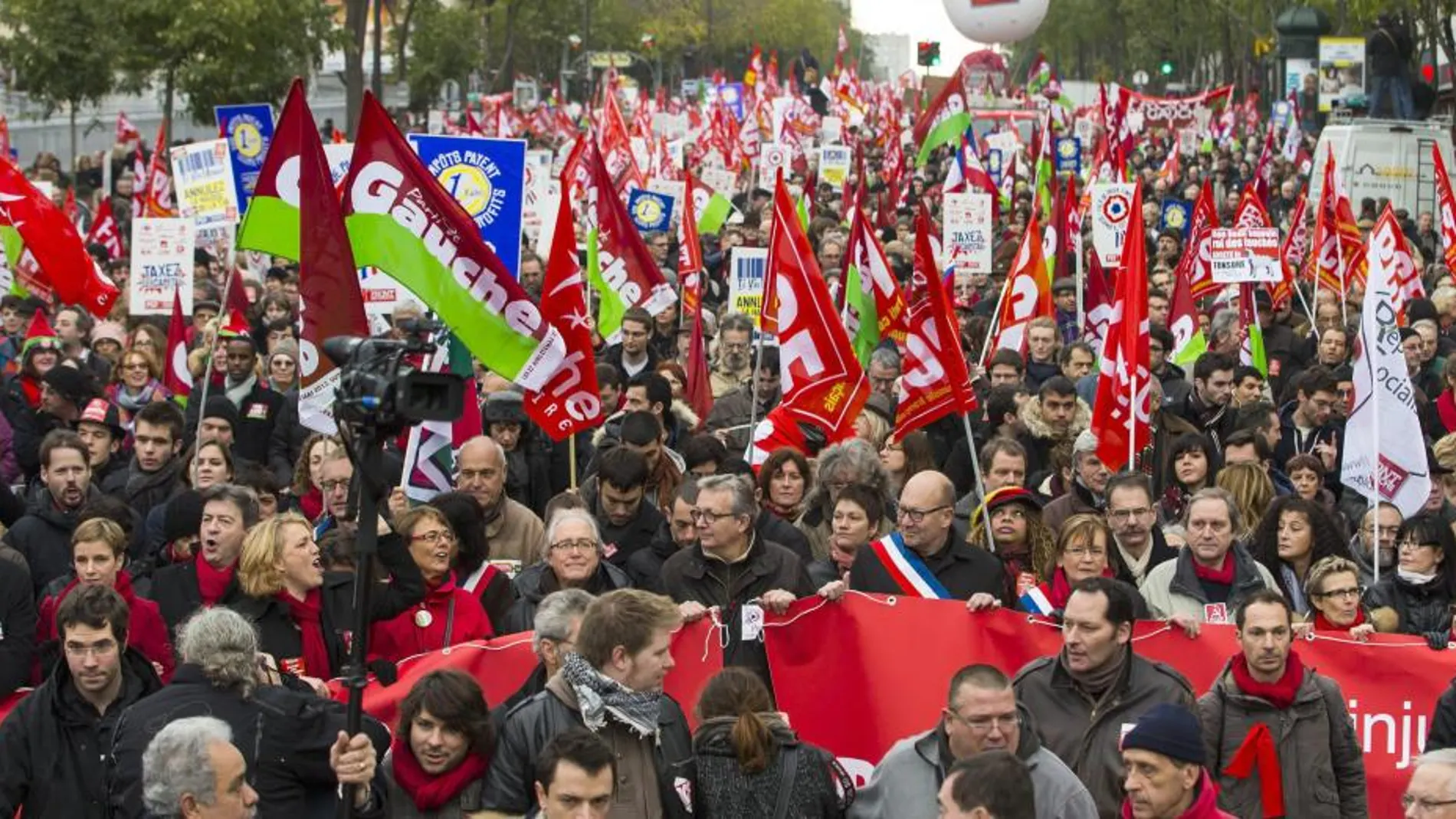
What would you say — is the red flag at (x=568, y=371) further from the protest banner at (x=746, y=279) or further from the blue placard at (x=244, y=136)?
the blue placard at (x=244, y=136)

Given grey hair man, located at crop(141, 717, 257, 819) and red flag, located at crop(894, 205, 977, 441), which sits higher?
red flag, located at crop(894, 205, 977, 441)

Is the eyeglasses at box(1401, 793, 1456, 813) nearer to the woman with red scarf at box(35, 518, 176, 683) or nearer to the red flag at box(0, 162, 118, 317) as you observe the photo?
the woman with red scarf at box(35, 518, 176, 683)

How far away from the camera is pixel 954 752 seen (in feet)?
21.8

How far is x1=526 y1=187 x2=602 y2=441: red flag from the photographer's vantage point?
10969 millimetres

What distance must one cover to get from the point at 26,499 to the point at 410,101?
51.7 meters

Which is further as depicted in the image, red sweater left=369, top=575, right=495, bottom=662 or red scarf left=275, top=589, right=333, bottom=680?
red sweater left=369, top=575, right=495, bottom=662

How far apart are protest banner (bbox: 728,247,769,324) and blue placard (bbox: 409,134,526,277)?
12.9ft

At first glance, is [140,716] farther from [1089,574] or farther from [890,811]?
[1089,574]

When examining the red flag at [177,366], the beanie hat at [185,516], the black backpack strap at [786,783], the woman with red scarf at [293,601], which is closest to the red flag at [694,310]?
the red flag at [177,366]

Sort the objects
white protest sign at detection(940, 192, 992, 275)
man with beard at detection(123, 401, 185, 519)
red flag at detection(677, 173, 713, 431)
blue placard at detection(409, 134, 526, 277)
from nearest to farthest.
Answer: man with beard at detection(123, 401, 185, 519) → blue placard at detection(409, 134, 526, 277) → red flag at detection(677, 173, 713, 431) → white protest sign at detection(940, 192, 992, 275)

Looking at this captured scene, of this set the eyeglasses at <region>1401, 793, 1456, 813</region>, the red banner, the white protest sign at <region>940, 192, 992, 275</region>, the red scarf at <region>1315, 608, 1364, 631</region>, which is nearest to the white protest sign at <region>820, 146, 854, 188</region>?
the white protest sign at <region>940, 192, 992, 275</region>

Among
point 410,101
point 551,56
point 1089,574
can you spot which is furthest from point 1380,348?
point 551,56

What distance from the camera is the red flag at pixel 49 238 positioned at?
16.8 m

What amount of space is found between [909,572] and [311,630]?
6.73 feet
